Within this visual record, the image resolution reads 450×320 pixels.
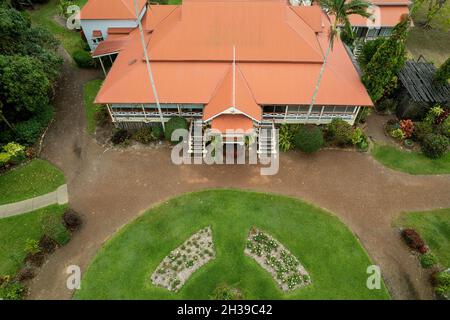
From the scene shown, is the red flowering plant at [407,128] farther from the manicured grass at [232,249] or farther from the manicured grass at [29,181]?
the manicured grass at [29,181]

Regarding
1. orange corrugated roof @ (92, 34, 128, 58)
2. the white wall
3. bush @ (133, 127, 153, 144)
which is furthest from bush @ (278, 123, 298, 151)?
the white wall

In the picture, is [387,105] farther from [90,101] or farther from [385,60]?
[90,101]

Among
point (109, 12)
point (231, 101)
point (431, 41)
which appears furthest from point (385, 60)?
point (109, 12)

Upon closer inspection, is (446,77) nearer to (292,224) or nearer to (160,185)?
(292,224)

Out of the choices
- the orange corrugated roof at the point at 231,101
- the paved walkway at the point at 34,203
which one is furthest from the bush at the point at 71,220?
the orange corrugated roof at the point at 231,101
